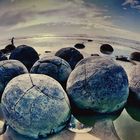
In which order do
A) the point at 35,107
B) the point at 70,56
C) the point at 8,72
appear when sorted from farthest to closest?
the point at 70,56 < the point at 8,72 < the point at 35,107

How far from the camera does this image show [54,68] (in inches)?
447

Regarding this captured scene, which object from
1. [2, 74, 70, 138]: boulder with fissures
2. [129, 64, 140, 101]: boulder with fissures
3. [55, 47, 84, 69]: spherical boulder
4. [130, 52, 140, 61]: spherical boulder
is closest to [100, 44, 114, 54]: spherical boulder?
[130, 52, 140, 61]: spherical boulder

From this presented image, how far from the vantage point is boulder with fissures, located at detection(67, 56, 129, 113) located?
10125 millimetres

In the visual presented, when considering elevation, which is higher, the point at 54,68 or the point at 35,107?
the point at 35,107

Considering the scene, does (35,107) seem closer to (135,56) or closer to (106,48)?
(135,56)

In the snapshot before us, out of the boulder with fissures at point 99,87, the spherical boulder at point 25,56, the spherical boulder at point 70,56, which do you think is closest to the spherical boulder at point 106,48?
the spherical boulder at point 70,56

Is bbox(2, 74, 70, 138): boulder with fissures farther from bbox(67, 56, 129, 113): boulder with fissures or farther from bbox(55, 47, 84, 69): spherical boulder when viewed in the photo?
bbox(55, 47, 84, 69): spherical boulder

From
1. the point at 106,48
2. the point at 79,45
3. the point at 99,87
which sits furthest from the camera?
the point at 79,45

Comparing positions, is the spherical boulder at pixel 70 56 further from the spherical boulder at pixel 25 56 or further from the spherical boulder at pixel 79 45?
the spherical boulder at pixel 79 45

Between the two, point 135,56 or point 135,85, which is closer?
point 135,85

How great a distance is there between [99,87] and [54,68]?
6.09ft

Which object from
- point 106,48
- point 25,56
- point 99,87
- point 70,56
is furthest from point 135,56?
point 99,87

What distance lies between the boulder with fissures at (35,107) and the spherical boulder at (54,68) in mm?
1611

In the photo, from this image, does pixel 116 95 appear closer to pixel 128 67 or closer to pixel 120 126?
pixel 120 126
